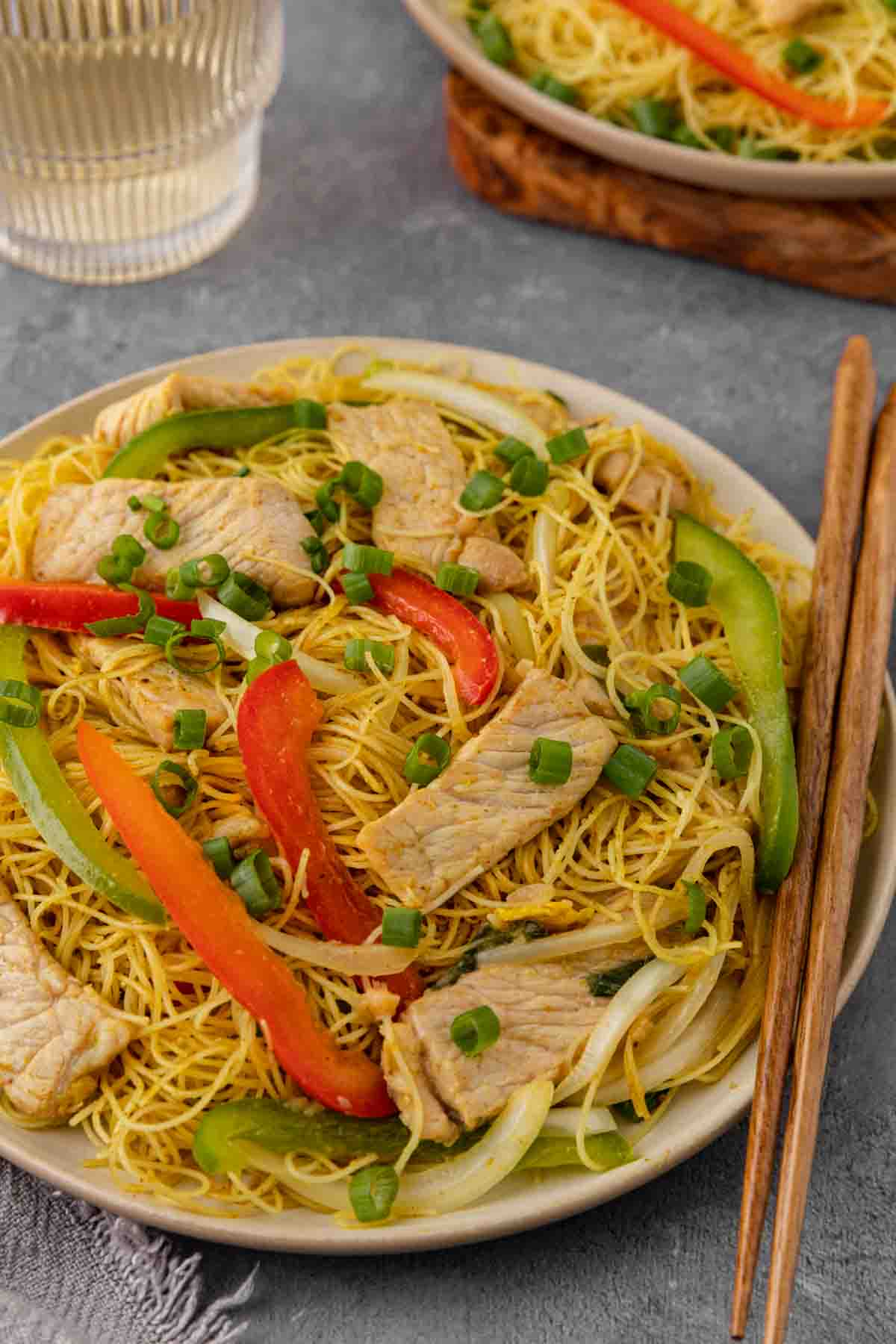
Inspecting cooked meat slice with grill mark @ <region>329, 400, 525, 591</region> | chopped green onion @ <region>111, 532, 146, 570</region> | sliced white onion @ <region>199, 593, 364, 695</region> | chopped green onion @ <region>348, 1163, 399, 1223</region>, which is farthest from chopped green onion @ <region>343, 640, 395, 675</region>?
chopped green onion @ <region>348, 1163, 399, 1223</region>

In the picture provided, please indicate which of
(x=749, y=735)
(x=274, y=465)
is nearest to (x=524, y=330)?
(x=274, y=465)

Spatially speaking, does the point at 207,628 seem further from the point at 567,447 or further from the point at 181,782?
the point at 567,447

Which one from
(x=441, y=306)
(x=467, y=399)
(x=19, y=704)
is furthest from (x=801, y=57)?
(x=19, y=704)

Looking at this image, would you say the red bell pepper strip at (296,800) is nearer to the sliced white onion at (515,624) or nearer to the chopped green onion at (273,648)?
the chopped green onion at (273,648)

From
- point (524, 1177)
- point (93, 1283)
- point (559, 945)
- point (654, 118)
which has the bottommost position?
point (93, 1283)

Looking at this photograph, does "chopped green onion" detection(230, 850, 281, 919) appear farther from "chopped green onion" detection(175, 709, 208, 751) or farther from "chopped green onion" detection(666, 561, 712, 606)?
"chopped green onion" detection(666, 561, 712, 606)
